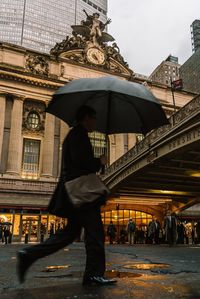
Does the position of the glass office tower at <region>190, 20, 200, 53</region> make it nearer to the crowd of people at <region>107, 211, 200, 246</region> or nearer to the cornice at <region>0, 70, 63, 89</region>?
the cornice at <region>0, 70, 63, 89</region>

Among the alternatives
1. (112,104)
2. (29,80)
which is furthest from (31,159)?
(112,104)

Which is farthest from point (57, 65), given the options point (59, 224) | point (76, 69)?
point (59, 224)

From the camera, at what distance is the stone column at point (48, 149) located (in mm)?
29672

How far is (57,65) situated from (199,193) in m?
19.3

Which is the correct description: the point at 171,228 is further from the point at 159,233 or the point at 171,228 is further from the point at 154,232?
the point at 159,233

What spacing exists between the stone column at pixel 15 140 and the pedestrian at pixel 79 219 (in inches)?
997

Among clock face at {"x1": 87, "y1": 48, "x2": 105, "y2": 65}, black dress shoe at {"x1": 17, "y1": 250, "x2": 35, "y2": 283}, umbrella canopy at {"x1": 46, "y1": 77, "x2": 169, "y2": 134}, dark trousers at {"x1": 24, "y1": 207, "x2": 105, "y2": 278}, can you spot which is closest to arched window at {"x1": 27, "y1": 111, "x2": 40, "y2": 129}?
clock face at {"x1": 87, "y1": 48, "x2": 105, "y2": 65}

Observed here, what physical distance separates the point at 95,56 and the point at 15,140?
44.8ft

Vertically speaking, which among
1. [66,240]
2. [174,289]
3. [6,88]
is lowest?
[174,289]

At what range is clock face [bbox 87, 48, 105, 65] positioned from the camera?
115 ft

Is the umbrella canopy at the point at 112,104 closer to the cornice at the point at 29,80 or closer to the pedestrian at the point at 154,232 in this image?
the pedestrian at the point at 154,232

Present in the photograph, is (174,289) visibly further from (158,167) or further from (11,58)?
(11,58)

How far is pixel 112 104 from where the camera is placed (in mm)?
4160

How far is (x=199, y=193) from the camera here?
25.5 m
